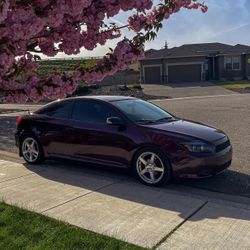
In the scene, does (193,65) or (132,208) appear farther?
(193,65)

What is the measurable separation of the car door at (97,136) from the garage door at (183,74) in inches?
1839

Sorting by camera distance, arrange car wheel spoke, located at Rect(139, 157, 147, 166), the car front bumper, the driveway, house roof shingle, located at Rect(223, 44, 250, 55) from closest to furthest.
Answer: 1. the car front bumper
2. car wheel spoke, located at Rect(139, 157, 147, 166)
3. the driveway
4. house roof shingle, located at Rect(223, 44, 250, 55)

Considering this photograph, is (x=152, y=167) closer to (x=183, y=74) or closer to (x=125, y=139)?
(x=125, y=139)

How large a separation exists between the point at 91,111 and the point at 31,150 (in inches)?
64.5

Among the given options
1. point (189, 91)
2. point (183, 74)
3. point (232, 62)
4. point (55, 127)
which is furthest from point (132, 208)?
point (232, 62)

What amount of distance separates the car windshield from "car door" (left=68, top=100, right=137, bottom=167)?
Result: 22cm

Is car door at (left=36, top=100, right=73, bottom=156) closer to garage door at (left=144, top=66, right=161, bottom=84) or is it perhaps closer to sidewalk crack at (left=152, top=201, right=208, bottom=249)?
sidewalk crack at (left=152, top=201, right=208, bottom=249)

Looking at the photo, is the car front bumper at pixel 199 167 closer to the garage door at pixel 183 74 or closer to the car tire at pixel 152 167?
the car tire at pixel 152 167

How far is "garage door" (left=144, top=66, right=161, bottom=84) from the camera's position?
5471 cm

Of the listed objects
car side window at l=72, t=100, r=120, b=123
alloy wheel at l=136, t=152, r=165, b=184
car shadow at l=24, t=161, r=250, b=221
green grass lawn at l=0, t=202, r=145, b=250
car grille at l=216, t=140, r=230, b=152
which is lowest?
car shadow at l=24, t=161, r=250, b=221

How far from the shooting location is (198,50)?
57562 millimetres

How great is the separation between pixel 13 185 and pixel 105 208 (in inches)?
79.5

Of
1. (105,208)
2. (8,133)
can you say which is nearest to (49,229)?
(105,208)

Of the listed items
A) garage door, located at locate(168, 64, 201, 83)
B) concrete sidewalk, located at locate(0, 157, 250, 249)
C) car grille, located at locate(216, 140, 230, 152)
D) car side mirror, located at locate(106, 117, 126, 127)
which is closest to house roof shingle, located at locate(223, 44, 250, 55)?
garage door, located at locate(168, 64, 201, 83)
